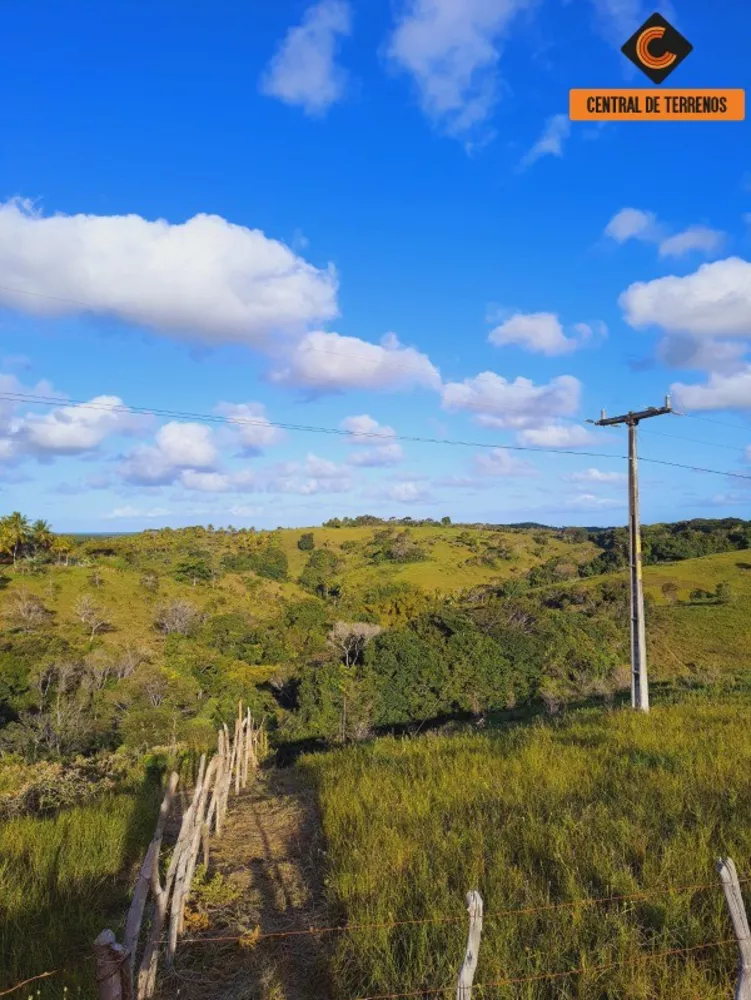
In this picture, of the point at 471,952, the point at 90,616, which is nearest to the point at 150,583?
the point at 90,616

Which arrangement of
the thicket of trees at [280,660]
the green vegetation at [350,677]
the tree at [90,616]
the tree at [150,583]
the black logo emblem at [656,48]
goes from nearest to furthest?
the green vegetation at [350,677], the black logo emblem at [656,48], the thicket of trees at [280,660], the tree at [90,616], the tree at [150,583]

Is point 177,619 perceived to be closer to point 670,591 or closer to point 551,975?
point 670,591

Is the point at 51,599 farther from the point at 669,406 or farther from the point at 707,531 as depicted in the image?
the point at 707,531

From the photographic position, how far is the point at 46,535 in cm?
7194

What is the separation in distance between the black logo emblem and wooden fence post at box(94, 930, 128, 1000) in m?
11.9

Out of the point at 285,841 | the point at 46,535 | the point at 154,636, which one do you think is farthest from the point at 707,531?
the point at 285,841

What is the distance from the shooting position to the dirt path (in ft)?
15.4

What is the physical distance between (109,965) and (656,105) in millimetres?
13245

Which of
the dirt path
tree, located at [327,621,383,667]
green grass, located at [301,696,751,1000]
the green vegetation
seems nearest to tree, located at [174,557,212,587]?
the green vegetation

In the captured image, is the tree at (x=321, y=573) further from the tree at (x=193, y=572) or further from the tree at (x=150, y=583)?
the tree at (x=150, y=583)

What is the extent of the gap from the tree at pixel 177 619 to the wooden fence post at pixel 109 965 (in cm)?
5364

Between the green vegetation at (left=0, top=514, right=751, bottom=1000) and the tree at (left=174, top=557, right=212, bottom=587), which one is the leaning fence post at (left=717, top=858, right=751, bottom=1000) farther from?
the tree at (left=174, top=557, right=212, bottom=587)

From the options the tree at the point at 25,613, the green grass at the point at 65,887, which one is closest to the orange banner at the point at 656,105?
the green grass at the point at 65,887

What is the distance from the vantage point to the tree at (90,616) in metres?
52.3
